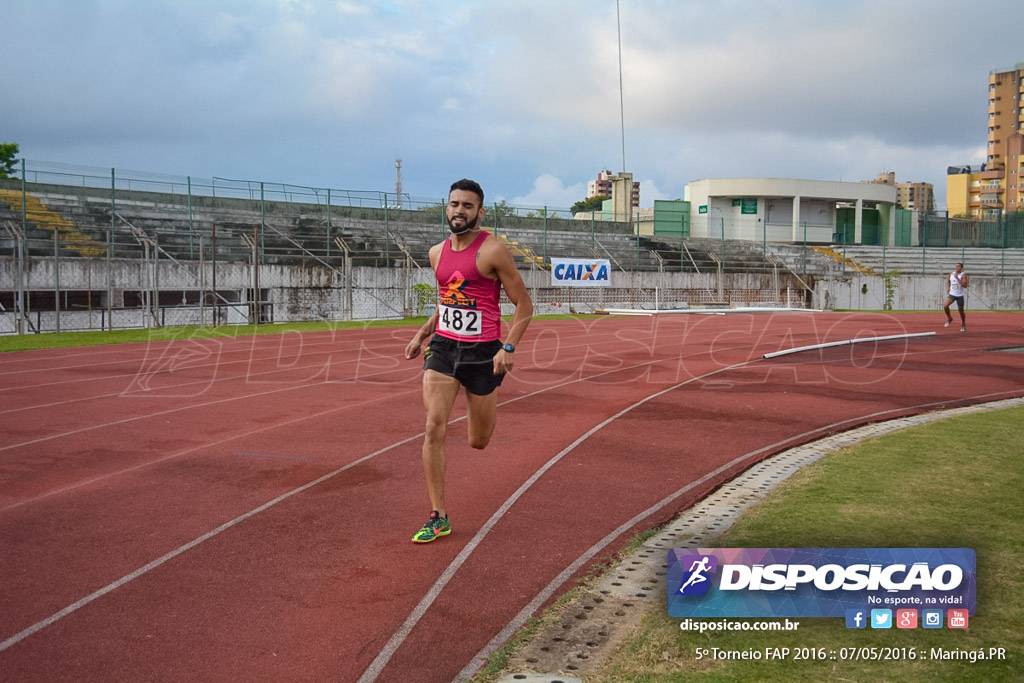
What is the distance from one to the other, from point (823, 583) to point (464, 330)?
249cm

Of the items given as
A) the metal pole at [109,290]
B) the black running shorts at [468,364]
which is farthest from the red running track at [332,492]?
the metal pole at [109,290]

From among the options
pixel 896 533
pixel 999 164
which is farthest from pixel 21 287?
pixel 999 164

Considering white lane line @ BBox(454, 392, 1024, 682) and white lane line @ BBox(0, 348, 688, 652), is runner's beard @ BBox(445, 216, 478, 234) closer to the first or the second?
white lane line @ BBox(454, 392, 1024, 682)

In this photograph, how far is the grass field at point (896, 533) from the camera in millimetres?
3295

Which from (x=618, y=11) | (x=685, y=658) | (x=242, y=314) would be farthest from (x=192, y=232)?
(x=618, y=11)

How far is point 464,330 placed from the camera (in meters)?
5.19

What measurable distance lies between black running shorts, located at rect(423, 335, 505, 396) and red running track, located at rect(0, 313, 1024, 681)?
3.14ft

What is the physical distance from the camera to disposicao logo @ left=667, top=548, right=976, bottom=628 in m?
3.68

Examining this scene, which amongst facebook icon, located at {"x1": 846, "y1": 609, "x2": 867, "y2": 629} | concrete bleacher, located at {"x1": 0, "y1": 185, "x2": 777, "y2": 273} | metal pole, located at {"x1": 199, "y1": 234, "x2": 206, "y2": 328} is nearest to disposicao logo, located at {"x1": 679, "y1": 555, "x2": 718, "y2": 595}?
facebook icon, located at {"x1": 846, "y1": 609, "x2": 867, "y2": 629}

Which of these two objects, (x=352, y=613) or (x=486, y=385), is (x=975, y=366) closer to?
(x=486, y=385)

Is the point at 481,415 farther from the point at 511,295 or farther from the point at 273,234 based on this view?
the point at 273,234

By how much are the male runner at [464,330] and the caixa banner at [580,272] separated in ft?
89.0

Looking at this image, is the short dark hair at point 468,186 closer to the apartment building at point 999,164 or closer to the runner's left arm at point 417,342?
the runner's left arm at point 417,342

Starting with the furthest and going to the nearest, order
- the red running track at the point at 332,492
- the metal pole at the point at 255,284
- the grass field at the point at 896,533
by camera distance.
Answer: the metal pole at the point at 255,284, the red running track at the point at 332,492, the grass field at the point at 896,533
